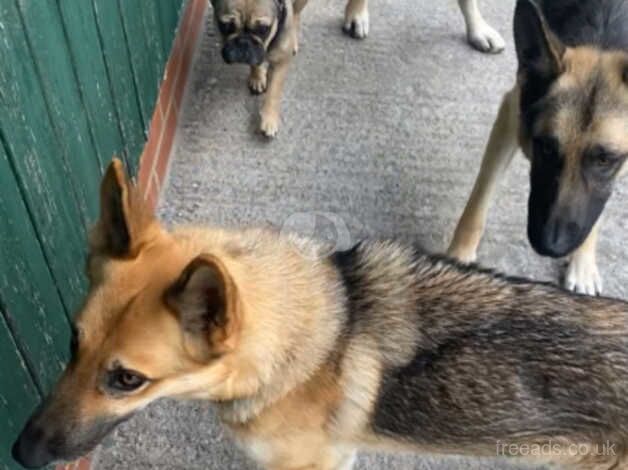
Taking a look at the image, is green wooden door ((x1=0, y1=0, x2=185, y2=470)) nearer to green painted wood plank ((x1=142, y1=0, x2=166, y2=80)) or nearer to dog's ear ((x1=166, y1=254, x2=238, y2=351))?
green painted wood plank ((x1=142, y1=0, x2=166, y2=80))

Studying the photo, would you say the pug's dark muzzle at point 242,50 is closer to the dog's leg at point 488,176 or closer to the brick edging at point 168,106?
the brick edging at point 168,106

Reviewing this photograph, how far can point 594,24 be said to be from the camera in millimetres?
3184

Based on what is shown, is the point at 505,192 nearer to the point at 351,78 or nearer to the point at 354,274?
the point at 351,78

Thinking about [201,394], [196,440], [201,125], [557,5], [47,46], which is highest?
[47,46]

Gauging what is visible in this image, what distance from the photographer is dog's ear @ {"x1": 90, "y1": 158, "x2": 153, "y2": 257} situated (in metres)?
1.93

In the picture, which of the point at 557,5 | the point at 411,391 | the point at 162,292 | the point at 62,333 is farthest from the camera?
the point at 557,5

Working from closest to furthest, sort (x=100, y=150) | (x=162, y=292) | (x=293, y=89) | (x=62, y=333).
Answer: (x=162, y=292)
(x=62, y=333)
(x=100, y=150)
(x=293, y=89)

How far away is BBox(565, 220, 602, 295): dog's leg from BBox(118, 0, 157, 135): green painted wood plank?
6.43 feet

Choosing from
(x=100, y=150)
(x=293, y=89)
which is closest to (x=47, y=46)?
(x=100, y=150)

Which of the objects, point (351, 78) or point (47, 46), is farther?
point (351, 78)

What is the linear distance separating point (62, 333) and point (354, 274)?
100cm

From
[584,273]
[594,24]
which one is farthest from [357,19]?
[584,273]

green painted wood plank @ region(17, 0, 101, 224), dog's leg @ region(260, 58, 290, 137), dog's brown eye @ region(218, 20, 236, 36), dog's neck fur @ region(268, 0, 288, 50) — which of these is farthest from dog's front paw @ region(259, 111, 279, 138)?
green painted wood plank @ region(17, 0, 101, 224)

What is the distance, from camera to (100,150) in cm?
294
